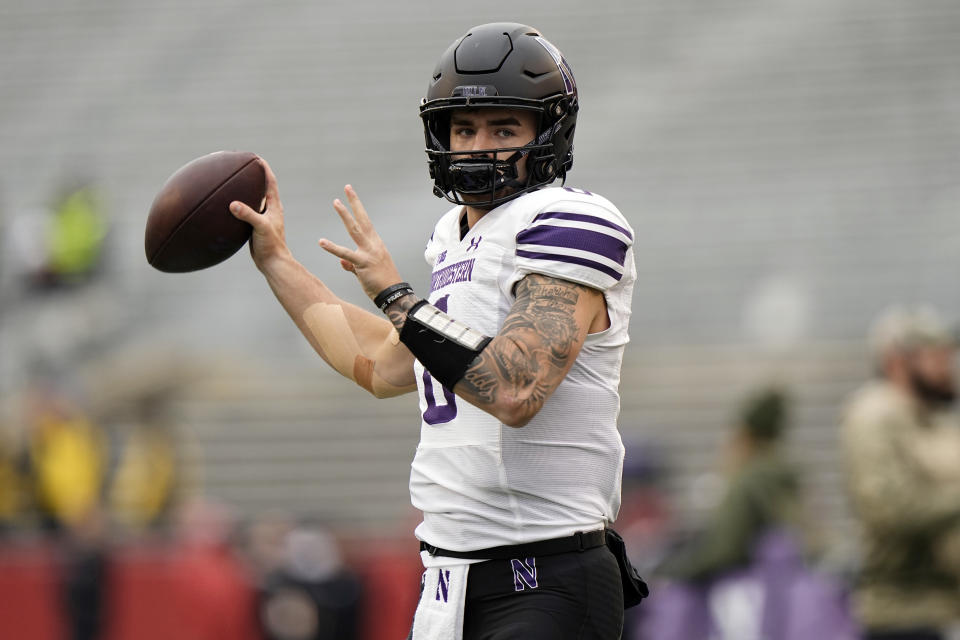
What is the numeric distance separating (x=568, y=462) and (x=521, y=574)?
223 millimetres

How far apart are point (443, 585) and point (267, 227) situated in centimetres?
89

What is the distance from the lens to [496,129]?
8.82ft

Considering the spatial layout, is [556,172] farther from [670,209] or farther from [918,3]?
[918,3]

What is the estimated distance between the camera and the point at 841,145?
39.3ft

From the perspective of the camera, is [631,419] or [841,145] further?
[841,145]

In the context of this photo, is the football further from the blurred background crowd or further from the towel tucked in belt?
the blurred background crowd

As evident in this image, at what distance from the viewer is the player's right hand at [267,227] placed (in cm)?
293

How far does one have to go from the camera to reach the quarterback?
2.41m

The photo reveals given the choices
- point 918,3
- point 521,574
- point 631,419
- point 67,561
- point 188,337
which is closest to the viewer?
point 521,574

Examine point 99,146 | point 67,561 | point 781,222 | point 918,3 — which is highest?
point 918,3

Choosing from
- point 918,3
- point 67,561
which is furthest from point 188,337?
point 918,3

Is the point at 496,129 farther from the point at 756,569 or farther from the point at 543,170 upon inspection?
the point at 756,569

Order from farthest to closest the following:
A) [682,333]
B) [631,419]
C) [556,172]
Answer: [682,333], [631,419], [556,172]

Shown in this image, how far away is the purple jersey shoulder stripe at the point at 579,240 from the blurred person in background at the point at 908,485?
270 centimetres
